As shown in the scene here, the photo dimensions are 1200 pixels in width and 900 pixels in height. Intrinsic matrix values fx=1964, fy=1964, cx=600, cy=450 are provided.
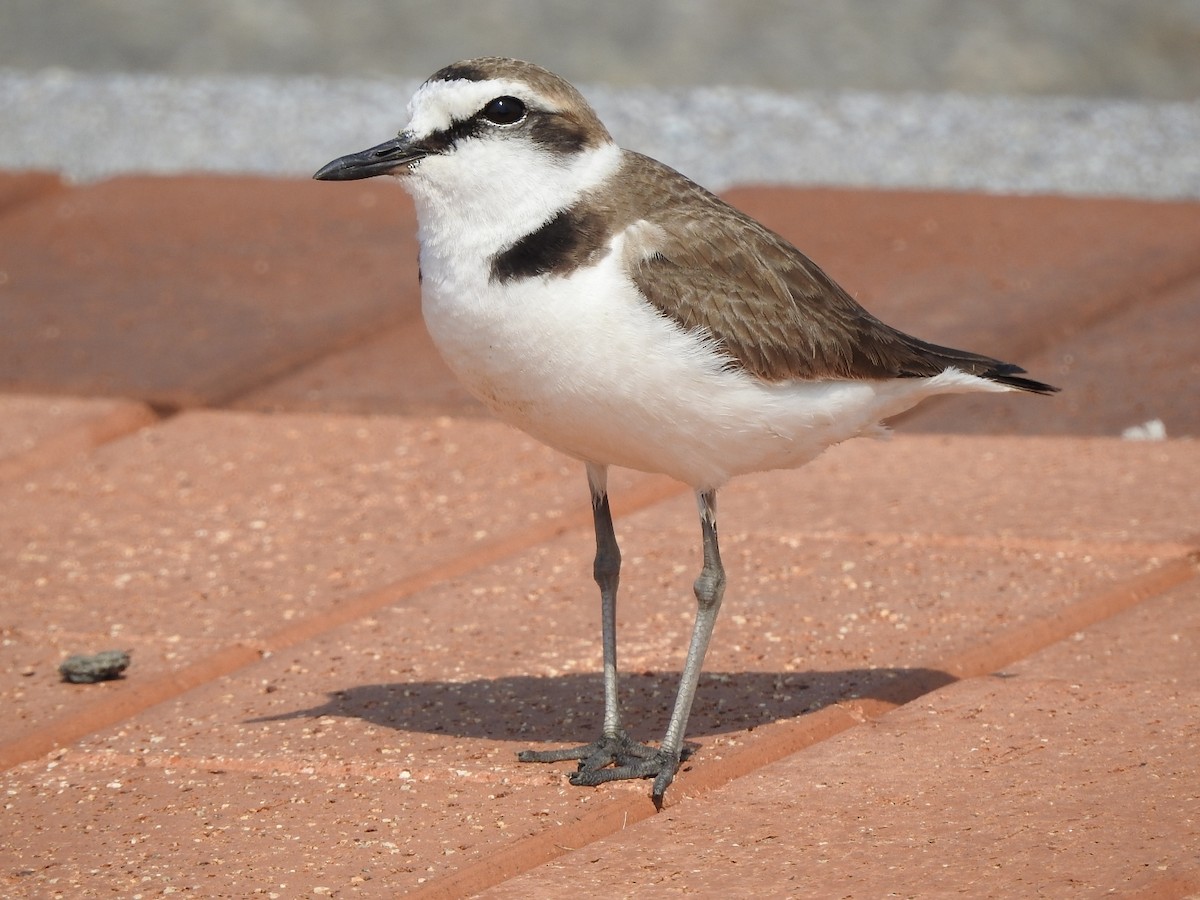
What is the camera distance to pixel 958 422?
6.26 meters

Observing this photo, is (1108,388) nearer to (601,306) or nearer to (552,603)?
(552,603)

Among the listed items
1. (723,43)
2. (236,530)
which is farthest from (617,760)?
(723,43)

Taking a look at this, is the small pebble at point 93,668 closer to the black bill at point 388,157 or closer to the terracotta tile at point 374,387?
the black bill at point 388,157

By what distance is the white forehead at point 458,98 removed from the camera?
3.97 metres

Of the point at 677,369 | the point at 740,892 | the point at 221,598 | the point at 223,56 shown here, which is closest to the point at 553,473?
the point at 221,598

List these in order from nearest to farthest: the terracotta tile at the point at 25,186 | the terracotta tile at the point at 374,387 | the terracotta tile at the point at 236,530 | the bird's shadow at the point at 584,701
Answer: the bird's shadow at the point at 584,701 < the terracotta tile at the point at 236,530 < the terracotta tile at the point at 374,387 < the terracotta tile at the point at 25,186

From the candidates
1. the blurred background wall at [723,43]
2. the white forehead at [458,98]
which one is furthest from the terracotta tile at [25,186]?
the white forehead at [458,98]

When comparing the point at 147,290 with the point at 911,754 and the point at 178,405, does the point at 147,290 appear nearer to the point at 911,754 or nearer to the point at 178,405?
the point at 178,405

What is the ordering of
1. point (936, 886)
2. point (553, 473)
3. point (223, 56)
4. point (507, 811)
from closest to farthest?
1. point (936, 886)
2. point (507, 811)
3. point (553, 473)
4. point (223, 56)

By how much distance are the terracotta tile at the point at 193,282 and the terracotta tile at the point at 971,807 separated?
10.8 ft

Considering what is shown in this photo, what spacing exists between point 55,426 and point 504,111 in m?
2.89

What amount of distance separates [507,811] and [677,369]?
0.94 metres

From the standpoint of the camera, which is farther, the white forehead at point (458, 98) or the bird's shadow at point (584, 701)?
the bird's shadow at point (584, 701)

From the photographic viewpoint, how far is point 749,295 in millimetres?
4215
